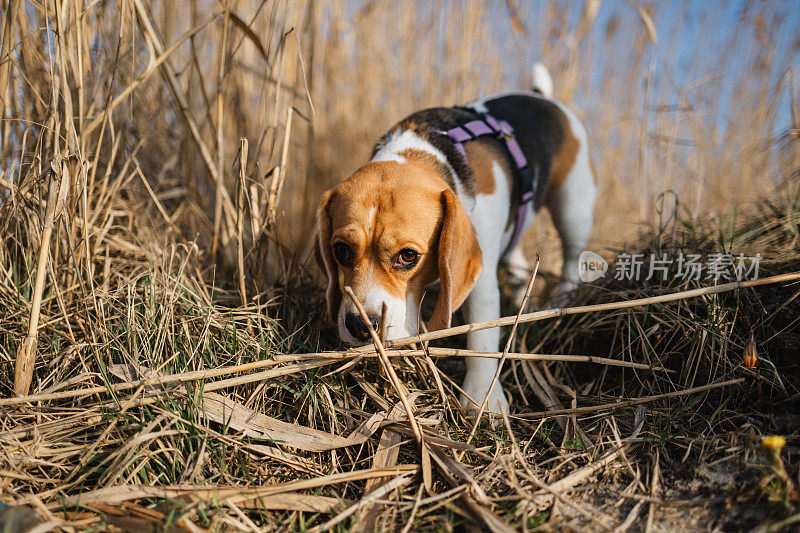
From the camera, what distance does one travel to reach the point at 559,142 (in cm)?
355

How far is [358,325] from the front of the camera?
2154 millimetres

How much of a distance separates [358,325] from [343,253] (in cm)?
39

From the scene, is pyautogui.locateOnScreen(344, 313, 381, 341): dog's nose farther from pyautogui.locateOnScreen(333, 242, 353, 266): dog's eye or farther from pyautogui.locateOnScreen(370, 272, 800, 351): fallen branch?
pyautogui.locateOnScreen(333, 242, 353, 266): dog's eye

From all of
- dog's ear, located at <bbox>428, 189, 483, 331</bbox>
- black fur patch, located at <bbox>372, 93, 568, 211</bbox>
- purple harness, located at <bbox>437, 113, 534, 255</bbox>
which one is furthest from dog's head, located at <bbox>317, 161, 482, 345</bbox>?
purple harness, located at <bbox>437, 113, 534, 255</bbox>

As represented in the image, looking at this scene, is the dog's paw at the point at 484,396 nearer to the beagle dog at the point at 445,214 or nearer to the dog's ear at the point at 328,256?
the beagle dog at the point at 445,214

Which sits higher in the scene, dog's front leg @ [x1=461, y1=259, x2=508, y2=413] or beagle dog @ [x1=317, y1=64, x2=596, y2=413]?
beagle dog @ [x1=317, y1=64, x2=596, y2=413]

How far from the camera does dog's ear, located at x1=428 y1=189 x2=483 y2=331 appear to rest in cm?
229

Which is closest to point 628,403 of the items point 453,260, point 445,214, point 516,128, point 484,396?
point 484,396

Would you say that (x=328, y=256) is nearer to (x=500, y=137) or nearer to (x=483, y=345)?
(x=483, y=345)

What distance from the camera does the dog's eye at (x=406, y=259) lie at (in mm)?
2311

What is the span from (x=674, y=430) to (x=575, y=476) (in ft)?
1.79

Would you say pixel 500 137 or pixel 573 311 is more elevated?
pixel 500 137

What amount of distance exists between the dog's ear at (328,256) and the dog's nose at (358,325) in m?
0.29

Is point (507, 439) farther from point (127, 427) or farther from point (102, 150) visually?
point (102, 150)
